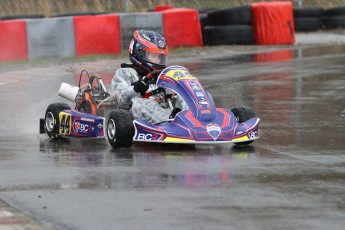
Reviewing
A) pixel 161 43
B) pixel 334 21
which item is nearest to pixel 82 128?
pixel 161 43

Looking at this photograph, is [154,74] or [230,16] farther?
[230,16]

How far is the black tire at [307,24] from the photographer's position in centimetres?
2588

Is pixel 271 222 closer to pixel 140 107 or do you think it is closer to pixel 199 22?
pixel 140 107

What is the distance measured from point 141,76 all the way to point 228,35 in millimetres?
11891

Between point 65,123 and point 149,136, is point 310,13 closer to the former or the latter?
point 65,123

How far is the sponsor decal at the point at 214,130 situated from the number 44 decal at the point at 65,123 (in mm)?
1685

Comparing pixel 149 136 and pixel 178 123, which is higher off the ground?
pixel 178 123

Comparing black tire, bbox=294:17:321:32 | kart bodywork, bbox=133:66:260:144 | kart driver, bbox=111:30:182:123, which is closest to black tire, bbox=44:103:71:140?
kart driver, bbox=111:30:182:123

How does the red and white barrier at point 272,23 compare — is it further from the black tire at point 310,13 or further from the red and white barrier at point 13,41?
the red and white barrier at point 13,41

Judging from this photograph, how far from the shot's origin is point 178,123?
891 centimetres

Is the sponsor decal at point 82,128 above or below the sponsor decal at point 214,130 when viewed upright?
below

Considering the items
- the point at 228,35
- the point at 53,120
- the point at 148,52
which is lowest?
the point at 228,35

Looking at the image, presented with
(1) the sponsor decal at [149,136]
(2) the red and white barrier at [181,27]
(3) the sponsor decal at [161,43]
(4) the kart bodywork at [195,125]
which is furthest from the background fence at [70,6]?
(1) the sponsor decal at [149,136]

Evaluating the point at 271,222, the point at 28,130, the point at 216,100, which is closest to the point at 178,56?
the point at 216,100
